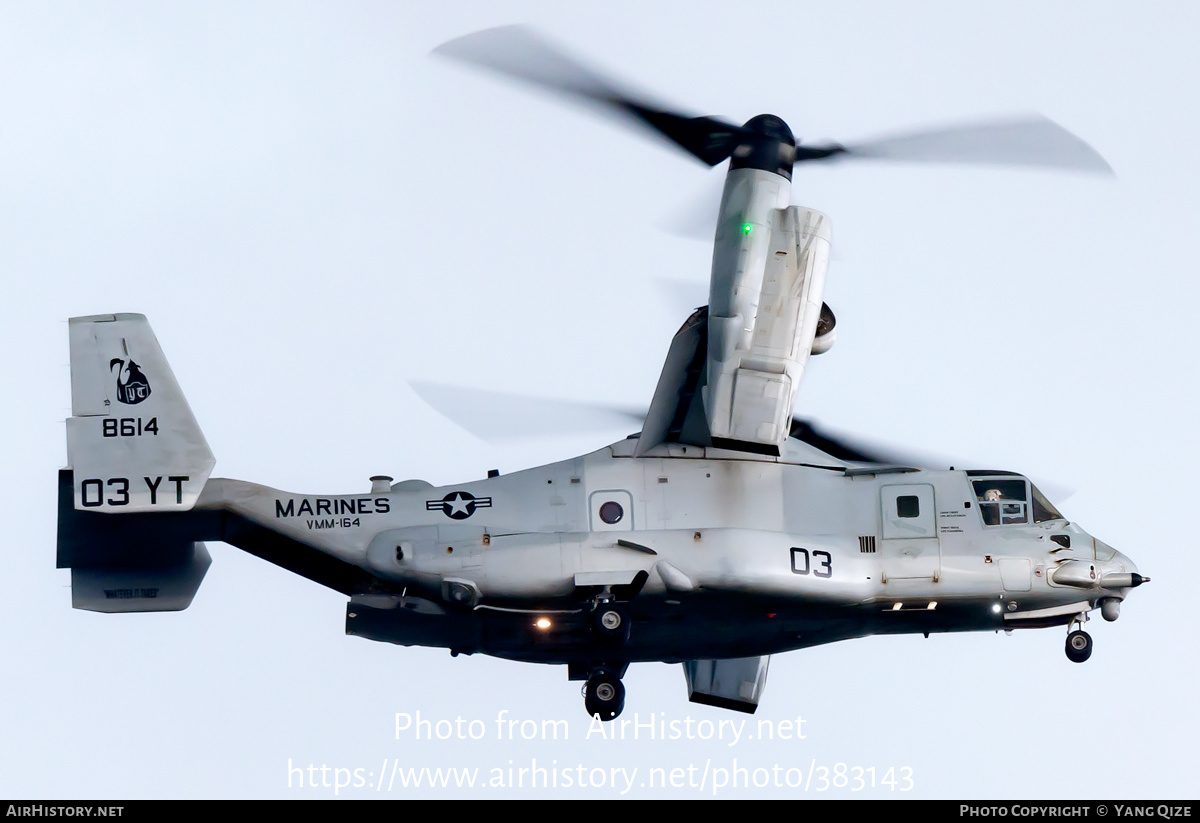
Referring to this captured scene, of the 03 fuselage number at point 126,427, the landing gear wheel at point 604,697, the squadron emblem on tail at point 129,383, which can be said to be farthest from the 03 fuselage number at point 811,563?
the squadron emblem on tail at point 129,383

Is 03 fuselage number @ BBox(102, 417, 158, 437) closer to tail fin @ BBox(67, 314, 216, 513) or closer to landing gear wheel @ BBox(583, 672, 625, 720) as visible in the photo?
tail fin @ BBox(67, 314, 216, 513)

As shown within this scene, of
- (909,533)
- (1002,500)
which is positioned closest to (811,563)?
(909,533)

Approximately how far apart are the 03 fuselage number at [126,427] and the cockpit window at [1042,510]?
32.2 ft

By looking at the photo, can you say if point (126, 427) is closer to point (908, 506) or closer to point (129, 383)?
point (129, 383)

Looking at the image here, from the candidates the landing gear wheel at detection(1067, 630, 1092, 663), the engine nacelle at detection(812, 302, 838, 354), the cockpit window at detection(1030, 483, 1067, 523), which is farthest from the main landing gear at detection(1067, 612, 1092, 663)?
the engine nacelle at detection(812, 302, 838, 354)

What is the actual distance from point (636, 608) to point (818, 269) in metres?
4.13

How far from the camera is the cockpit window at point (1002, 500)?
26.4 m

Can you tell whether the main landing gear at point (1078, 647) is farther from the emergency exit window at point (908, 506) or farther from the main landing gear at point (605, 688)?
the main landing gear at point (605, 688)

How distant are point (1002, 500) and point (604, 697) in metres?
4.99

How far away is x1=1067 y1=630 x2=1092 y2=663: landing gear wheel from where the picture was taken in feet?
86.3

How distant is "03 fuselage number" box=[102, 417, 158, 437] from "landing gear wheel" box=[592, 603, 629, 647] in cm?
520

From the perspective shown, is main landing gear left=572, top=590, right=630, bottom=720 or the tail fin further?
main landing gear left=572, top=590, right=630, bottom=720
